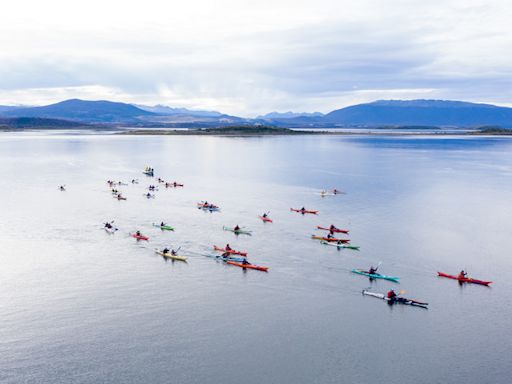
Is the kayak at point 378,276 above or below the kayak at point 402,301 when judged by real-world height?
above

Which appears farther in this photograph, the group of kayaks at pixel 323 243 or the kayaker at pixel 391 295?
the group of kayaks at pixel 323 243

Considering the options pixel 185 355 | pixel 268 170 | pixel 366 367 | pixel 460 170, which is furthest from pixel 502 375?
pixel 460 170

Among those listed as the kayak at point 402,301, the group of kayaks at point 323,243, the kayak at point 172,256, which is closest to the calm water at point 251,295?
the kayak at point 402,301

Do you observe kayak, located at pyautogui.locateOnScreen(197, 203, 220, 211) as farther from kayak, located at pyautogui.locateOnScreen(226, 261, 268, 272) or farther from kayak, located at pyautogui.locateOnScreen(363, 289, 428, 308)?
kayak, located at pyautogui.locateOnScreen(363, 289, 428, 308)

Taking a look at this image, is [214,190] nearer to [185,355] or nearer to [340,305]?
[340,305]

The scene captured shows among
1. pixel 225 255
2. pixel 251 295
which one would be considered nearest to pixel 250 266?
pixel 225 255

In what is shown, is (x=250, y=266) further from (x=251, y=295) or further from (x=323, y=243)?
(x=323, y=243)

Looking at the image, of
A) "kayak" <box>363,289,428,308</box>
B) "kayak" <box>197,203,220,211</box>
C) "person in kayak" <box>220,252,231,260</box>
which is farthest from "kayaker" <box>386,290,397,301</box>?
"kayak" <box>197,203,220,211</box>

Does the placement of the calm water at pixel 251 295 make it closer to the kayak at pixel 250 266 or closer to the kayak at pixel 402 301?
the kayak at pixel 402 301
